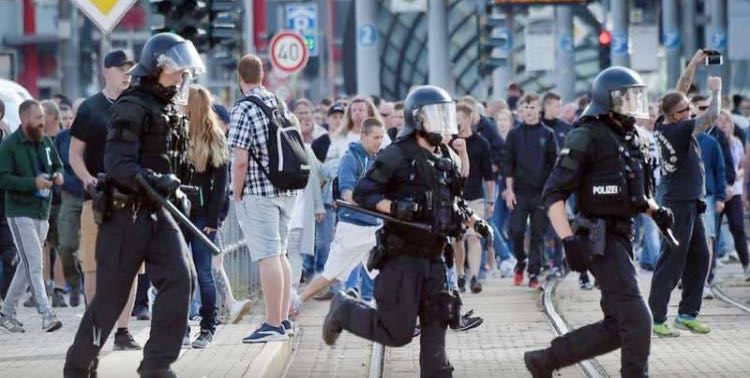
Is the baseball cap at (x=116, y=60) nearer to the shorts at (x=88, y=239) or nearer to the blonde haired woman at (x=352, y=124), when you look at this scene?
the shorts at (x=88, y=239)

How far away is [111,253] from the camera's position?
10.4 metres

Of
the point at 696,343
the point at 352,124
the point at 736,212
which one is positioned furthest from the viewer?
the point at 736,212

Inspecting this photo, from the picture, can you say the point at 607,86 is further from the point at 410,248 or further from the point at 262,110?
the point at 262,110

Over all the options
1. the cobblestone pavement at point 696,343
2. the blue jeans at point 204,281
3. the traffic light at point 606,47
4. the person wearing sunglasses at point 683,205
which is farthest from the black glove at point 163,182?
the traffic light at point 606,47

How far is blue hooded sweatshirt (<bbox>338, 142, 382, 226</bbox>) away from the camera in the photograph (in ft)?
53.9

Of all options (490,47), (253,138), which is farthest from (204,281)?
(490,47)

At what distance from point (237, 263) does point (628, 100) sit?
8.20 m

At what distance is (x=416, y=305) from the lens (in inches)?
423

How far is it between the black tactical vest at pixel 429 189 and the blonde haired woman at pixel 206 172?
3.17 metres

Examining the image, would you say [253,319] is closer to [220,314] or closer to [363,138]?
[220,314]

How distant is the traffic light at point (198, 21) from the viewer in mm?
17297

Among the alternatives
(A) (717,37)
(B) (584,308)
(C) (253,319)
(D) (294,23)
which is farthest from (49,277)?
(A) (717,37)

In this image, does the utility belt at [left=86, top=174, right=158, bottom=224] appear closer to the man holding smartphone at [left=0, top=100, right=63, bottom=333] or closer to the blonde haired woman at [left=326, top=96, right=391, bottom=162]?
the man holding smartphone at [left=0, top=100, right=63, bottom=333]

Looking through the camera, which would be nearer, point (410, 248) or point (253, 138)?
point (410, 248)
